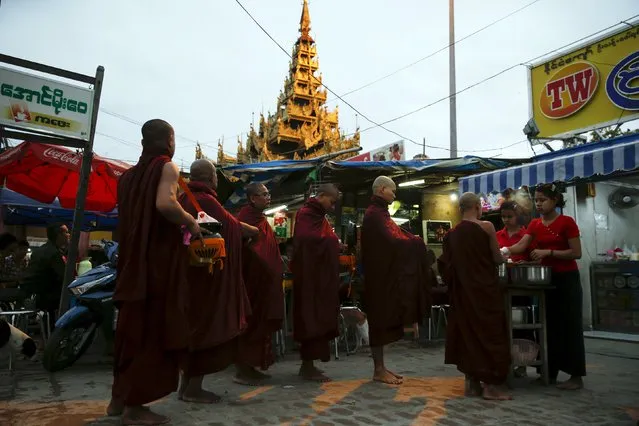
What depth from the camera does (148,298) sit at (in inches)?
118

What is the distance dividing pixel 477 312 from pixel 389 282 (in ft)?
2.81

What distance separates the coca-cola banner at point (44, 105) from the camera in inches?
179

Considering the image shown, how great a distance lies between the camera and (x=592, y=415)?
3400 millimetres

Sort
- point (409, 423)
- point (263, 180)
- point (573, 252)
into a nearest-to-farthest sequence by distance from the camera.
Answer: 1. point (409, 423)
2. point (573, 252)
3. point (263, 180)

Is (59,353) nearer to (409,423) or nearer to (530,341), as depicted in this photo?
(409,423)

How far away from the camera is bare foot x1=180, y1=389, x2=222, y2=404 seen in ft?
11.9

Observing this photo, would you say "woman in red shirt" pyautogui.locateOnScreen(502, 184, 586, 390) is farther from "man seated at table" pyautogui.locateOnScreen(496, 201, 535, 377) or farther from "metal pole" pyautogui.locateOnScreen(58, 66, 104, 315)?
"metal pole" pyautogui.locateOnScreen(58, 66, 104, 315)

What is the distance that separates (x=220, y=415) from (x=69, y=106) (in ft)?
11.5

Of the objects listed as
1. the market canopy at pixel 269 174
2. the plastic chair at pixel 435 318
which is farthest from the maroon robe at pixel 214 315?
the plastic chair at pixel 435 318

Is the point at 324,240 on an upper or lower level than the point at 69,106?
lower

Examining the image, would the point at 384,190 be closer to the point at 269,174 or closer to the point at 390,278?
A: the point at 390,278

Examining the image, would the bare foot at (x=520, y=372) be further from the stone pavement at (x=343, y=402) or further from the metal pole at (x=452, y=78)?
the metal pole at (x=452, y=78)

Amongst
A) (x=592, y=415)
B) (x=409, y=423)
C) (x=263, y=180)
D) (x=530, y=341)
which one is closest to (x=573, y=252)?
(x=530, y=341)

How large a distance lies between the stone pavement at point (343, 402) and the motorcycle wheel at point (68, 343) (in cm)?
14
